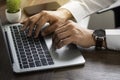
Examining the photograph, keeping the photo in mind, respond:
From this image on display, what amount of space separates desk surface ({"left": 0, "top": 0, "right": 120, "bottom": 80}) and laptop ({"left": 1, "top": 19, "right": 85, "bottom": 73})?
0.02 meters

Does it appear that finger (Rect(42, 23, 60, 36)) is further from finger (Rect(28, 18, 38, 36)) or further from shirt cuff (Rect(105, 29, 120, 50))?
shirt cuff (Rect(105, 29, 120, 50))

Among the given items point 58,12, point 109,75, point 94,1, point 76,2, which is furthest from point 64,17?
point 109,75

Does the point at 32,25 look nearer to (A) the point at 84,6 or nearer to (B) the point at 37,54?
(B) the point at 37,54

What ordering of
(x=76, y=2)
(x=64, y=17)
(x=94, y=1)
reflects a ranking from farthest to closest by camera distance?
1. (x=94, y=1)
2. (x=76, y=2)
3. (x=64, y=17)

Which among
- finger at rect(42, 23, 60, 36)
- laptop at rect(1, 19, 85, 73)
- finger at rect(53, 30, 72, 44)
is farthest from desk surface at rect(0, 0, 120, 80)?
finger at rect(42, 23, 60, 36)

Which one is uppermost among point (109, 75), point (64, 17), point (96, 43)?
point (64, 17)

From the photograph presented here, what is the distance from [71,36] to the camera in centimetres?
110

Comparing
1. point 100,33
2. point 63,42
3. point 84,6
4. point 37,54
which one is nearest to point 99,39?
point 100,33

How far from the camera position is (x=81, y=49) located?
1104mm

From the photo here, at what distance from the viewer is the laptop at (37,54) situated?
97cm

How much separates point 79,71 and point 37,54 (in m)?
0.19

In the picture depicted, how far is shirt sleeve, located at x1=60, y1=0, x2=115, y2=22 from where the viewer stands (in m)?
1.38

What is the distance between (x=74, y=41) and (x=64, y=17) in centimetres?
25

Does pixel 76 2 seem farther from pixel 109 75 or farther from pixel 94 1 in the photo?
pixel 109 75
